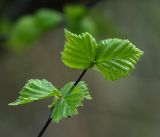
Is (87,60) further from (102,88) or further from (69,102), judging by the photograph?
(102,88)

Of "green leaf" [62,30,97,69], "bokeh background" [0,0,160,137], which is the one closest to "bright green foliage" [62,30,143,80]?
"green leaf" [62,30,97,69]

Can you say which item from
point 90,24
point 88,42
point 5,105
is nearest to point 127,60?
point 88,42

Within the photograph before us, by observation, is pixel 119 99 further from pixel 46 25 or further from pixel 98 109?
pixel 46 25

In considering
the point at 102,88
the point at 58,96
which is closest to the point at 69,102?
the point at 58,96

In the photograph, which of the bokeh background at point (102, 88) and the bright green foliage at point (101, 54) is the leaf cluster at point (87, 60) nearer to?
the bright green foliage at point (101, 54)

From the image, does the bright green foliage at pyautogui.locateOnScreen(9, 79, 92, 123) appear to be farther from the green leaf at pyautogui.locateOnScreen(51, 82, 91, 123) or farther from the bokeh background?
the bokeh background

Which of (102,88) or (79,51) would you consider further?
(102,88)
